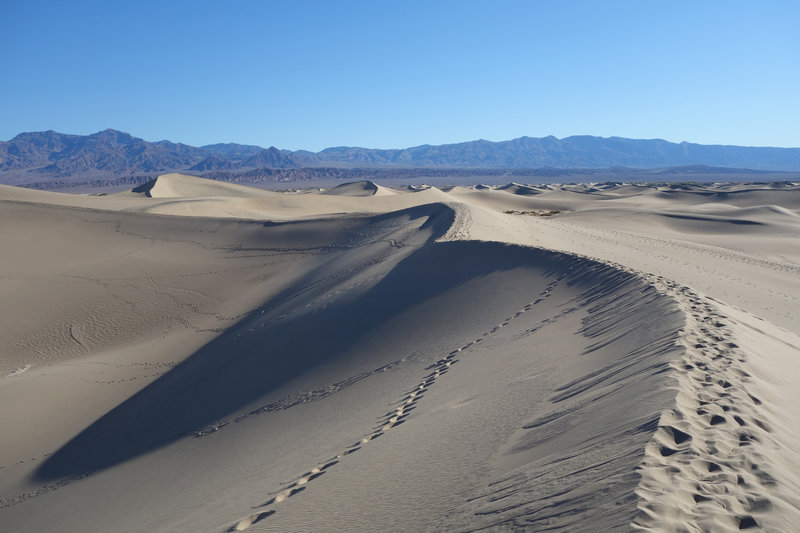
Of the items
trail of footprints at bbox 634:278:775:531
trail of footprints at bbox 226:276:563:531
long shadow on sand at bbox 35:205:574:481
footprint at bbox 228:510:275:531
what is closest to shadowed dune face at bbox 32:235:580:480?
long shadow on sand at bbox 35:205:574:481

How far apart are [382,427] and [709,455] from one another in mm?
3756

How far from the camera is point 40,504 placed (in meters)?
8.18

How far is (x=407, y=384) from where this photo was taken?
8.22 m

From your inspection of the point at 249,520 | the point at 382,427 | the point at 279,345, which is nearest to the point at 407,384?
the point at 382,427

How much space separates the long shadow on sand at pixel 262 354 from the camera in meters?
9.82

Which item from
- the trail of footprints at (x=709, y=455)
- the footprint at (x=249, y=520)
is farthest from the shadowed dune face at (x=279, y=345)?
the trail of footprints at (x=709, y=455)

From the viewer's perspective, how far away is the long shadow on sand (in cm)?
982

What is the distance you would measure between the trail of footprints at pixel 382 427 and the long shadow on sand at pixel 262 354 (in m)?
2.54

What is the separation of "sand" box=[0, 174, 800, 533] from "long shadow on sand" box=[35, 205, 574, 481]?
7cm

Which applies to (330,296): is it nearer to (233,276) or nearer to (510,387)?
(233,276)

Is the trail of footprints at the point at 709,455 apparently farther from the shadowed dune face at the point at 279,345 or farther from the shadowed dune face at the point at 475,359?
the shadowed dune face at the point at 279,345

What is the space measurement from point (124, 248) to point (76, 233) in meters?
3.37

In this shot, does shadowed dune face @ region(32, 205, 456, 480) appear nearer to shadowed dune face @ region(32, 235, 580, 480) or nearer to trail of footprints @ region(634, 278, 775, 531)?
shadowed dune face @ region(32, 235, 580, 480)

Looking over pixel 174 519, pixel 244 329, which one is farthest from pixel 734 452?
pixel 244 329
